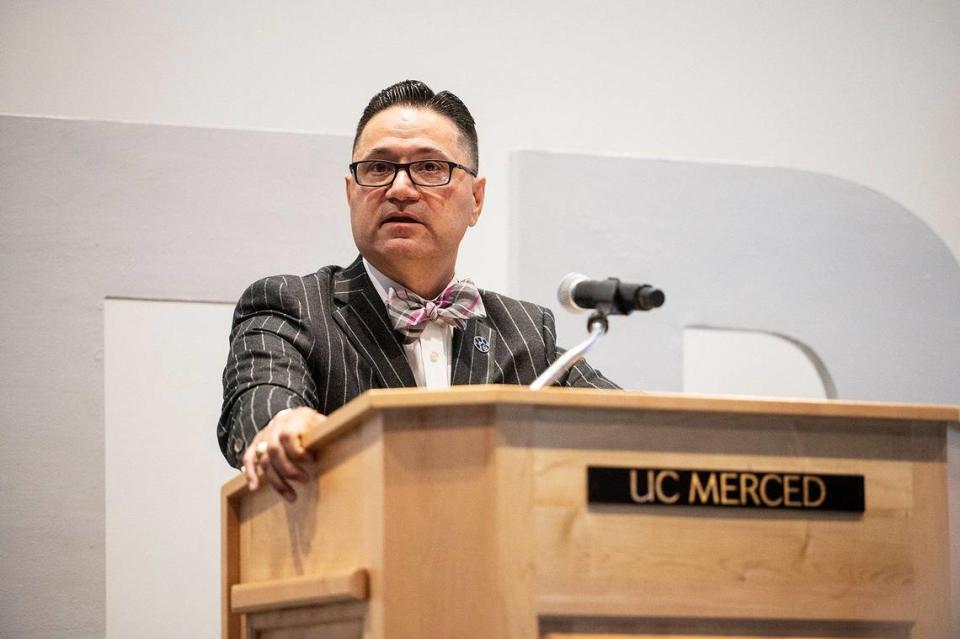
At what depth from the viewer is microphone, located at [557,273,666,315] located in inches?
69.7

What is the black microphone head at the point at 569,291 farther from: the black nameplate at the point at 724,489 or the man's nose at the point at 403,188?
the man's nose at the point at 403,188

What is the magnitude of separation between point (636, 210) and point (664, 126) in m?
0.28

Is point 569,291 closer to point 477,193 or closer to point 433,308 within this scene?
point 433,308

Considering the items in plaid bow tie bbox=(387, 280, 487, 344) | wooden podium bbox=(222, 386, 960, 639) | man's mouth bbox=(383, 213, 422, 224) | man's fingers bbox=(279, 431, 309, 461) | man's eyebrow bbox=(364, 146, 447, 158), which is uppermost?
man's eyebrow bbox=(364, 146, 447, 158)

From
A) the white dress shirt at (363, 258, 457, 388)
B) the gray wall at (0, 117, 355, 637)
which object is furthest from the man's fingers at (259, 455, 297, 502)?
the gray wall at (0, 117, 355, 637)

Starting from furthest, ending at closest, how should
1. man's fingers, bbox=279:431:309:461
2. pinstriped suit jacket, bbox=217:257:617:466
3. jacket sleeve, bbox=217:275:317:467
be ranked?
pinstriped suit jacket, bbox=217:257:617:466 < jacket sleeve, bbox=217:275:317:467 < man's fingers, bbox=279:431:309:461

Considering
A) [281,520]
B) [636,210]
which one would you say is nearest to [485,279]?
[636,210]

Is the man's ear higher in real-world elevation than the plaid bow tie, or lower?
higher

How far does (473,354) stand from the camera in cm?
257

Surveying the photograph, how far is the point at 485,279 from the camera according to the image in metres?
3.45

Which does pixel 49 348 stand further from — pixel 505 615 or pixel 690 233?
pixel 505 615

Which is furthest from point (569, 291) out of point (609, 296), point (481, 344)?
point (481, 344)

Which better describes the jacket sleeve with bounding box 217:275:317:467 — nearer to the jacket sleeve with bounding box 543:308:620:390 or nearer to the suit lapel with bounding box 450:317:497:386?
the suit lapel with bounding box 450:317:497:386

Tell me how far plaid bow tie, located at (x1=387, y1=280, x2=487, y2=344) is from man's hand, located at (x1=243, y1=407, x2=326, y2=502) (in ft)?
2.25
